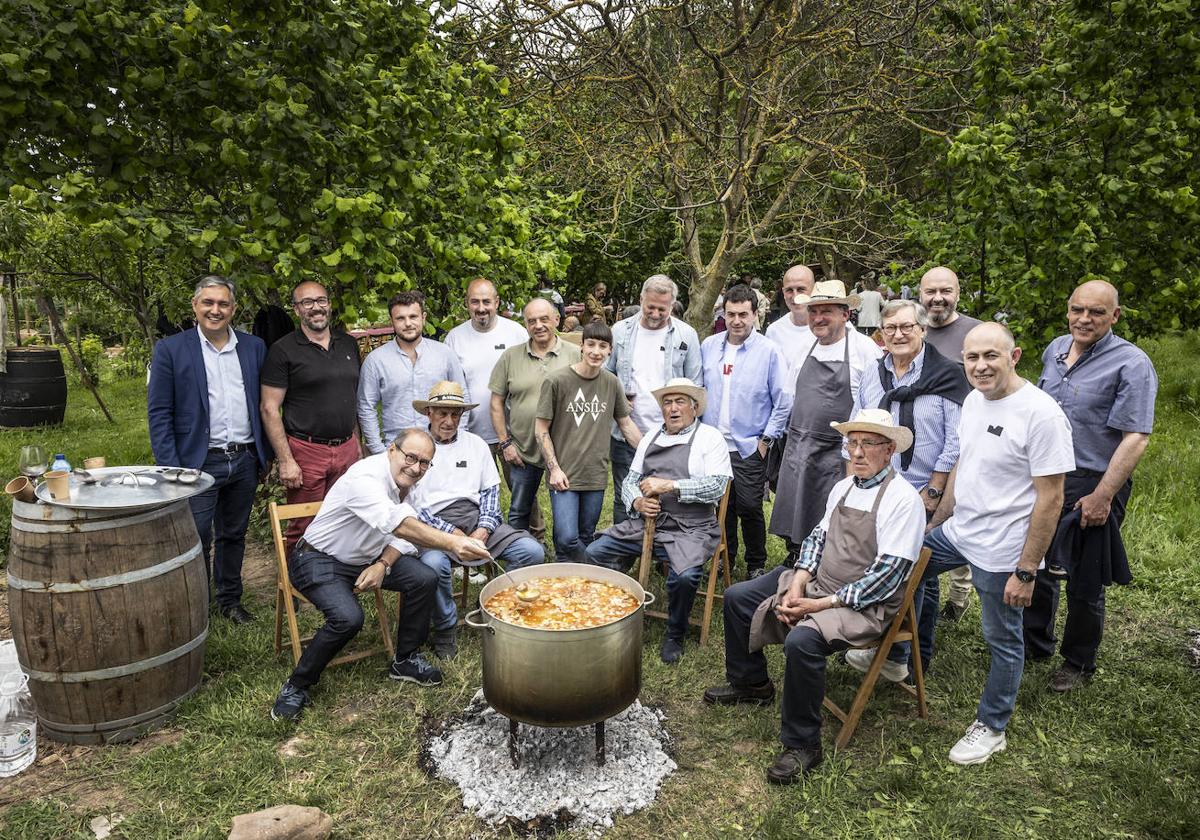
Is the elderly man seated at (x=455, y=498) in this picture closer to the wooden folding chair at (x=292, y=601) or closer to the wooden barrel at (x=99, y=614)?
the wooden folding chair at (x=292, y=601)

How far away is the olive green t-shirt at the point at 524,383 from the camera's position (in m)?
5.70

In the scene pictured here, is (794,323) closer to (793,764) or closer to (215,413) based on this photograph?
(793,764)

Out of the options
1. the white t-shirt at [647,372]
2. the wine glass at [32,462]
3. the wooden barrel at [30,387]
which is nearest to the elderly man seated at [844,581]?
the white t-shirt at [647,372]

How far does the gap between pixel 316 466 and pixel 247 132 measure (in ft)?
7.32

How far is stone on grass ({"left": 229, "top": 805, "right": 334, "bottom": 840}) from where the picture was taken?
321cm

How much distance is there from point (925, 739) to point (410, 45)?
5.92 metres

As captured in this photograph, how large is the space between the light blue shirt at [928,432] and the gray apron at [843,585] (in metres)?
0.53

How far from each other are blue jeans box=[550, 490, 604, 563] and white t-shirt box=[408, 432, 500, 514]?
578 millimetres

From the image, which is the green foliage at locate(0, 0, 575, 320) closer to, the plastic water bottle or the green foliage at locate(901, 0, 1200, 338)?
the plastic water bottle

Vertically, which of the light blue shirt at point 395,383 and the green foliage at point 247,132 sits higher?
the green foliage at point 247,132

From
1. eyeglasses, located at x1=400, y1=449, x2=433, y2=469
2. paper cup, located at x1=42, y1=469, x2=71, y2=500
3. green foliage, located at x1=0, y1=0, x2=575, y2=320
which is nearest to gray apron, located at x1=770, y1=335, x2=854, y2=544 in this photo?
eyeglasses, located at x1=400, y1=449, x2=433, y2=469

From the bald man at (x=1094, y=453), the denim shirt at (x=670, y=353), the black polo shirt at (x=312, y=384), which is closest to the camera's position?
the bald man at (x=1094, y=453)

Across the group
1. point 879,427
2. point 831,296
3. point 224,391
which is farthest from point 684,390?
point 224,391

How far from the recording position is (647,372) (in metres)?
5.88
